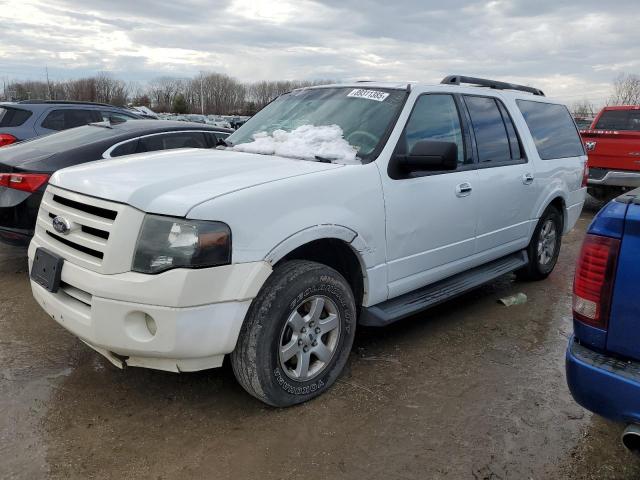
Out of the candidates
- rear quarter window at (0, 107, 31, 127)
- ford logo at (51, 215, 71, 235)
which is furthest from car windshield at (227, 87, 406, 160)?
rear quarter window at (0, 107, 31, 127)

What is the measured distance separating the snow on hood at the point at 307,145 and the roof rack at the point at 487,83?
1371mm

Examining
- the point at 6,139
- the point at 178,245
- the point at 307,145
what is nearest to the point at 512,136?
the point at 307,145

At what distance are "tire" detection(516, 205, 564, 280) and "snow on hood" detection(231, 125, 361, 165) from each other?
2637 mm

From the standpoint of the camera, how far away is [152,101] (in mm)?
92000

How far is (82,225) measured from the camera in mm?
2801

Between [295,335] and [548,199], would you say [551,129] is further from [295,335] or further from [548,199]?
[295,335]

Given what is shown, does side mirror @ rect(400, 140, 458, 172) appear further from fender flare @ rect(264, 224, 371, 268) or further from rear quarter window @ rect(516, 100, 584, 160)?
rear quarter window @ rect(516, 100, 584, 160)

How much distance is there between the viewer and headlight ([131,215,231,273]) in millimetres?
2490

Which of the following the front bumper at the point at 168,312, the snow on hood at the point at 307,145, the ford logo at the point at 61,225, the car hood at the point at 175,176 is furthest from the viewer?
the snow on hood at the point at 307,145

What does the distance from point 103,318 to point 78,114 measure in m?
7.62

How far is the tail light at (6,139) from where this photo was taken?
7.63 m

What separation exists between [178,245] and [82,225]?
0.67 m

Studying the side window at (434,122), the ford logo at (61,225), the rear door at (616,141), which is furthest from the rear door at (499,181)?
the rear door at (616,141)

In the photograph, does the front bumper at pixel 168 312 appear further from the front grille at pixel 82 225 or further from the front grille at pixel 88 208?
the front grille at pixel 88 208
